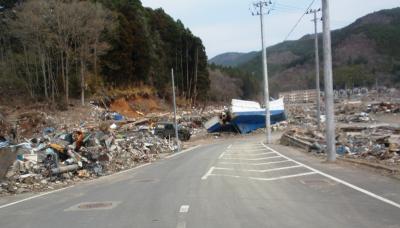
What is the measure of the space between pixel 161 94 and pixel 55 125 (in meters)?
37.1

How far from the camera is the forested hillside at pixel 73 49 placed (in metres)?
57.7

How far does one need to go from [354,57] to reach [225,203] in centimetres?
15092

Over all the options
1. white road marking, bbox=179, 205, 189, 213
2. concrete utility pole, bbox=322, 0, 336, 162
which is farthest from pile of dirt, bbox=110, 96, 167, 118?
white road marking, bbox=179, 205, 189, 213

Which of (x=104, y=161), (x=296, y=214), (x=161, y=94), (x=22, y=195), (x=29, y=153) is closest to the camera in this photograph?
(x=296, y=214)

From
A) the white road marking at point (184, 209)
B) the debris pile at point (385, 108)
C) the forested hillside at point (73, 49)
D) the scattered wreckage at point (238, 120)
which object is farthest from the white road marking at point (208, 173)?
the debris pile at point (385, 108)

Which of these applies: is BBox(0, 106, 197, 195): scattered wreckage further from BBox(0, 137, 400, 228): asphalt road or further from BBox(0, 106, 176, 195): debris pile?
BBox(0, 137, 400, 228): asphalt road

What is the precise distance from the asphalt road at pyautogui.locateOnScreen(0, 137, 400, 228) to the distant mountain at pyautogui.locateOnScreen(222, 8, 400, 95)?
123 meters

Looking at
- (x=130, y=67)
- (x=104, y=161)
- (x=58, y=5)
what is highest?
(x=58, y=5)

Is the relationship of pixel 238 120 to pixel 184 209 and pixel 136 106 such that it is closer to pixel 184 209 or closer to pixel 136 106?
pixel 136 106

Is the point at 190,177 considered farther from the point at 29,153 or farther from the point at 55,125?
the point at 55,125

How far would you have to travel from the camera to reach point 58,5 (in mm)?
56812

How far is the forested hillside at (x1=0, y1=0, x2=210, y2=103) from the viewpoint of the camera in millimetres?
57719

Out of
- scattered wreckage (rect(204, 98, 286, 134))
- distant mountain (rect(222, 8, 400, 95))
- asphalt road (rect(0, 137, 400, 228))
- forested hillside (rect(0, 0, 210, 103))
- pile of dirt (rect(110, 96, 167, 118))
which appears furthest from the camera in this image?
distant mountain (rect(222, 8, 400, 95))

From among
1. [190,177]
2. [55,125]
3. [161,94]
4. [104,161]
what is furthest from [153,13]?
[190,177]
